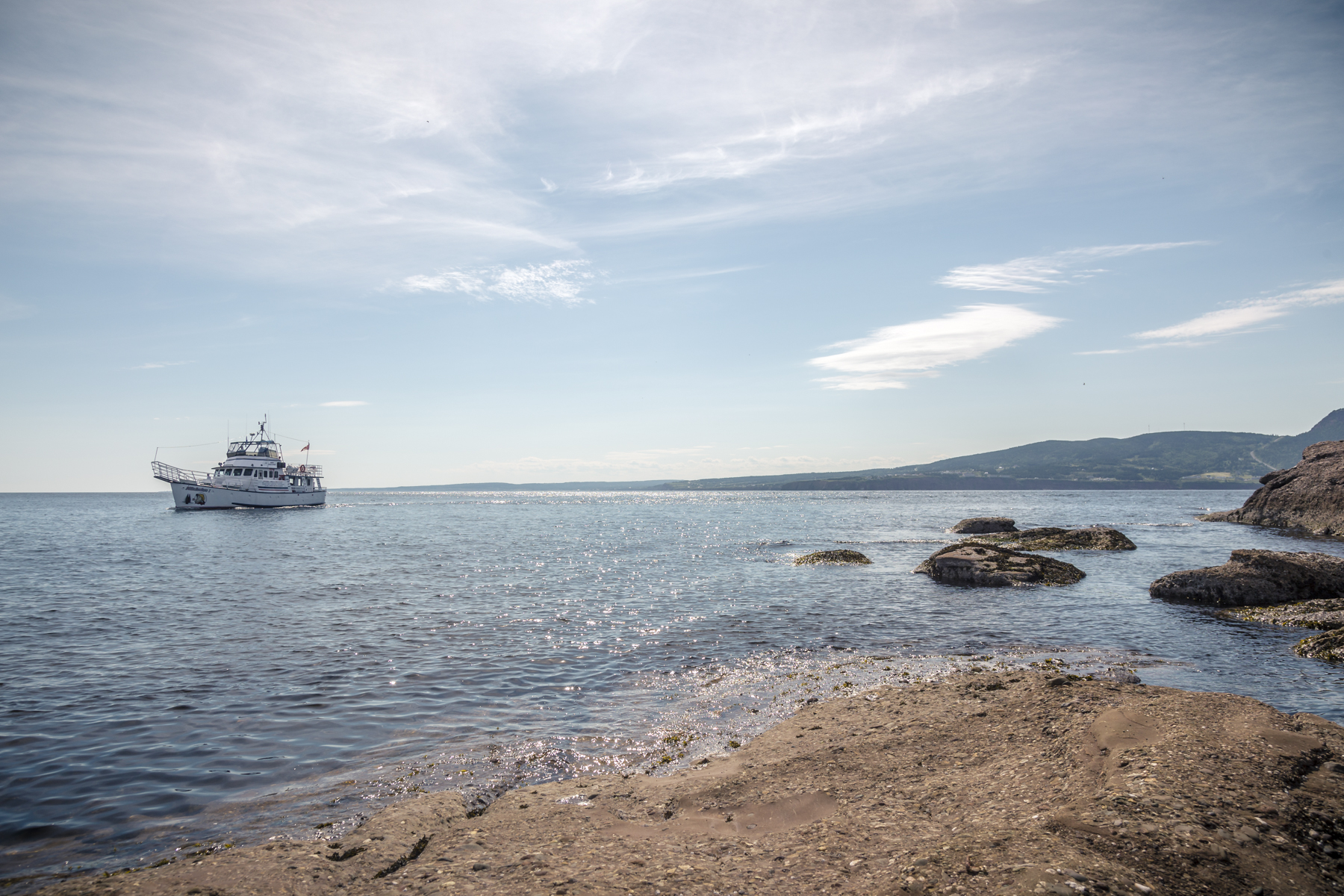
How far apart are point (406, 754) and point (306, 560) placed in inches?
1439

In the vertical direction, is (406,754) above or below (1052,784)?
below

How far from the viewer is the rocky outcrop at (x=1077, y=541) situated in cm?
4116

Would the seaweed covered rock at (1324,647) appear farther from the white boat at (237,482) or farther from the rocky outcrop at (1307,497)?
the white boat at (237,482)

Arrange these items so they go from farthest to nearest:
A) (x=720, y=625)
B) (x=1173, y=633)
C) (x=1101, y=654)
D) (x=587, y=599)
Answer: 1. (x=587, y=599)
2. (x=720, y=625)
3. (x=1173, y=633)
4. (x=1101, y=654)

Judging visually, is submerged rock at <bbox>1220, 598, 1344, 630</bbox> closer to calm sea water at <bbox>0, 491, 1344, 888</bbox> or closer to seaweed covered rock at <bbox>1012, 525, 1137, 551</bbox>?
calm sea water at <bbox>0, 491, 1344, 888</bbox>

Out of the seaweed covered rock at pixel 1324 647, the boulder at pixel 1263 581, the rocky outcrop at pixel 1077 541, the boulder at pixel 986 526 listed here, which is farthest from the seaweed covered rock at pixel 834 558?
the boulder at pixel 986 526

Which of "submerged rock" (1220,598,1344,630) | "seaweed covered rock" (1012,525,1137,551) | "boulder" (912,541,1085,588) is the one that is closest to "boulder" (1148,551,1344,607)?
"submerged rock" (1220,598,1344,630)

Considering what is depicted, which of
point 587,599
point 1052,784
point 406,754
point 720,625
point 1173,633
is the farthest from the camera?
point 587,599

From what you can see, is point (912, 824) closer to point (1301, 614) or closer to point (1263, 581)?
point (1301, 614)

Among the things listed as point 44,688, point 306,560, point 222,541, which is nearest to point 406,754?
point 44,688

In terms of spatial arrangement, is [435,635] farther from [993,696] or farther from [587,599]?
[993,696]

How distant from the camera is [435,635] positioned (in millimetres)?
19391

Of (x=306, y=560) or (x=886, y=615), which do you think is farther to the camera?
(x=306, y=560)

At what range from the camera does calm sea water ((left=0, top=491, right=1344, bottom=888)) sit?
9.23 metres
